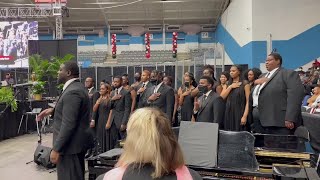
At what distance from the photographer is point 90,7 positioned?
19.7 m

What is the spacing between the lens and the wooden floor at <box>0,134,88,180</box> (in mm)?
5833

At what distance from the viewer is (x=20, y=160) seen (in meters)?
7.11

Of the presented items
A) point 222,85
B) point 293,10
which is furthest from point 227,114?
point 293,10

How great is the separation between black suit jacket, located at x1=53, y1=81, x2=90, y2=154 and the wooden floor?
2443 mm

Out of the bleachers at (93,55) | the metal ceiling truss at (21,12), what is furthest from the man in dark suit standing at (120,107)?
the bleachers at (93,55)

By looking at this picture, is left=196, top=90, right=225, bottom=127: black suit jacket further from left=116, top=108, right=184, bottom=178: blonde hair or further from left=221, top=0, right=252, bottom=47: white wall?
left=221, top=0, right=252, bottom=47: white wall

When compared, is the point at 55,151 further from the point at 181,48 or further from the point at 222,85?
the point at 181,48

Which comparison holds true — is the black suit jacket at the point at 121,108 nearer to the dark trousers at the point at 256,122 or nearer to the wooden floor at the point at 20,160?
the wooden floor at the point at 20,160

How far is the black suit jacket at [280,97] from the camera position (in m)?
4.16

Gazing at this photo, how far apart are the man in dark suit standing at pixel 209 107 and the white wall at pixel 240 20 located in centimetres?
791

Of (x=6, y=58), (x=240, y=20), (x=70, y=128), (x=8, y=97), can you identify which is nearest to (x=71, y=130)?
(x=70, y=128)

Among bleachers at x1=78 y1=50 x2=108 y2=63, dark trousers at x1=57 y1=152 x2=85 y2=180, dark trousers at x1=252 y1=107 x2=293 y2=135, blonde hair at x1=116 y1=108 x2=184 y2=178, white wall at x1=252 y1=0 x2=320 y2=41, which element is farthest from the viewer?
bleachers at x1=78 y1=50 x2=108 y2=63

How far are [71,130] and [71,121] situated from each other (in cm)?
8

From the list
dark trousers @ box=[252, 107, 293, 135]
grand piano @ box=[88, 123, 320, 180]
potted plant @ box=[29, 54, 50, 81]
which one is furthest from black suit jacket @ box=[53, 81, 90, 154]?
potted plant @ box=[29, 54, 50, 81]
